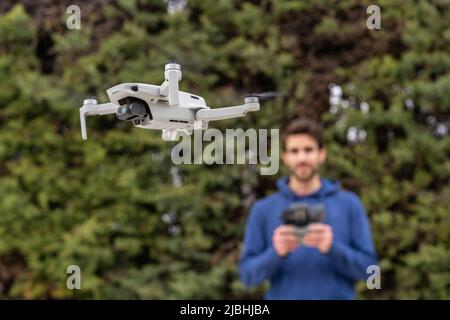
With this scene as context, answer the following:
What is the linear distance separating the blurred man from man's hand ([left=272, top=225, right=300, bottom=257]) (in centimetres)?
4

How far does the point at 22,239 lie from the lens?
3.31 meters

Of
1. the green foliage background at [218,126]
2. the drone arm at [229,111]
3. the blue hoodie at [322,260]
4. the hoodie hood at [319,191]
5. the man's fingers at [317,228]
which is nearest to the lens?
the drone arm at [229,111]

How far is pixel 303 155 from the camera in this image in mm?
1511

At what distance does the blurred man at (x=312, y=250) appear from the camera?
1.50m

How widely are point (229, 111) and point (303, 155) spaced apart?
0.94 metres

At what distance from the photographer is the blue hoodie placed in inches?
59.1

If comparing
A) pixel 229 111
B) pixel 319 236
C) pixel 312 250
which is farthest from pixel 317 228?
pixel 229 111

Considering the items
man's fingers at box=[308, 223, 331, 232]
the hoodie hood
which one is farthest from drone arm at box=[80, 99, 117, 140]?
the hoodie hood

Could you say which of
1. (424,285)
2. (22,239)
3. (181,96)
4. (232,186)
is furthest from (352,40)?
(181,96)

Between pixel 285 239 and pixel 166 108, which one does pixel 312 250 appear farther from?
pixel 166 108

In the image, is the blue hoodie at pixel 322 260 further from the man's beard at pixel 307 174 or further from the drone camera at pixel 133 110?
the drone camera at pixel 133 110

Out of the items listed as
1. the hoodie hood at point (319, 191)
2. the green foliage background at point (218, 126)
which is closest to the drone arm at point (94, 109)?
the hoodie hood at point (319, 191)

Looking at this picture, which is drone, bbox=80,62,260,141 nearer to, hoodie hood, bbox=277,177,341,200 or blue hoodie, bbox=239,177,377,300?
blue hoodie, bbox=239,177,377,300

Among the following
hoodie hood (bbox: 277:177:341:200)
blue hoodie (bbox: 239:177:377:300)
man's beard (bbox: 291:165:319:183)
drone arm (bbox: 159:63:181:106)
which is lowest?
blue hoodie (bbox: 239:177:377:300)
